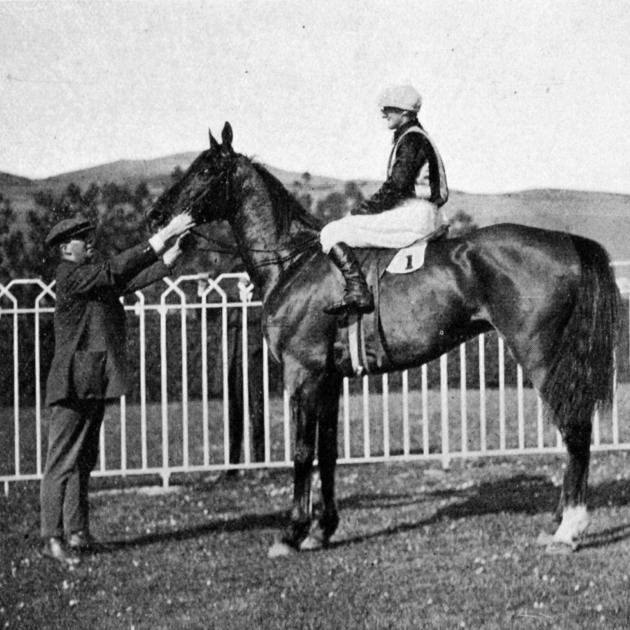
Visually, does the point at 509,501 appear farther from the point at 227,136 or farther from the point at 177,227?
the point at 227,136

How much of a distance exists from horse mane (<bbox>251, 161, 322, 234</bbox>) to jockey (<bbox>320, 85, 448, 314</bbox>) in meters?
0.31

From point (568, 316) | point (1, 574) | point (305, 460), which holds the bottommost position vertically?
point (1, 574)

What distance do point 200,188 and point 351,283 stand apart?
1188 mm

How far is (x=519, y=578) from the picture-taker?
16.6 feet

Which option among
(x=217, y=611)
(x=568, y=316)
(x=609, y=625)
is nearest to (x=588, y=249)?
Answer: (x=568, y=316)

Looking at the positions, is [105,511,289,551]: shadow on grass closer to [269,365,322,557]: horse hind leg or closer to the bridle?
[269,365,322,557]: horse hind leg

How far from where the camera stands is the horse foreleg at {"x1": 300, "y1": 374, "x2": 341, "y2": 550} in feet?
20.1

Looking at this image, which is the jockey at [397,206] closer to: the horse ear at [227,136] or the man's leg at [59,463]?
the horse ear at [227,136]

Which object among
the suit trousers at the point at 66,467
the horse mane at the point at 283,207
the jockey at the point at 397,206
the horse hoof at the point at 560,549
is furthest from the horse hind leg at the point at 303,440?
the horse hoof at the point at 560,549

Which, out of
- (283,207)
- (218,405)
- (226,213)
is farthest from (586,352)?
(218,405)

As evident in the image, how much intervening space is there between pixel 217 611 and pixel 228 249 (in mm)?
2767

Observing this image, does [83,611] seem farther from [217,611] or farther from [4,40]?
[4,40]

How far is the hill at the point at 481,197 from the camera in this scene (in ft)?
26.0

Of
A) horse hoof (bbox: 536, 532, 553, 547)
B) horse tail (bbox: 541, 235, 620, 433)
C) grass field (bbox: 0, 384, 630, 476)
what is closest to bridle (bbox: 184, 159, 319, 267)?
horse tail (bbox: 541, 235, 620, 433)
